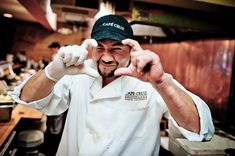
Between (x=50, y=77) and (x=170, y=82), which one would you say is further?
(x=50, y=77)

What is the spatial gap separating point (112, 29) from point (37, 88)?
0.67 m

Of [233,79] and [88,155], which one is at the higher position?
[233,79]

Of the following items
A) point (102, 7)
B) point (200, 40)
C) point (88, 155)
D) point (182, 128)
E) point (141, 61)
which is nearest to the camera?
point (141, 61)

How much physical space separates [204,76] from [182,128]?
204 centimetres

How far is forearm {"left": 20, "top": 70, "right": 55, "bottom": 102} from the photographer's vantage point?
1.55 meters

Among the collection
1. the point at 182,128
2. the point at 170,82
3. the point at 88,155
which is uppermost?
the point at 170,82

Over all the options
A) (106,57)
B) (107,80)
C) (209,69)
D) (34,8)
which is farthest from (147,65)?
(34,8)

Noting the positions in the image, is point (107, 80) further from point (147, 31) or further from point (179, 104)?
point (147, 31)

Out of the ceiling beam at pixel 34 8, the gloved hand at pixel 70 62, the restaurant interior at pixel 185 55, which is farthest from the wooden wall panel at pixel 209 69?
the ceiling beam at pixel 34 8

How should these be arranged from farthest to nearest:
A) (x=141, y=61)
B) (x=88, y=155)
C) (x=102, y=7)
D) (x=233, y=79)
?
1. (x=102, y=7)
2. (x=233, y=79)
3. (x=88, y=155)
4. (x=141, y=61)

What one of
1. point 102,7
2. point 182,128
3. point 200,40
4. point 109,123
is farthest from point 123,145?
point 200,40

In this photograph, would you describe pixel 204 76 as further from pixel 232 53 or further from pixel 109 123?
pixel 109 123

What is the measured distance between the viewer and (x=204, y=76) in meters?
3.33

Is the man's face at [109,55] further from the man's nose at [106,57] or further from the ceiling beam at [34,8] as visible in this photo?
the ceiling beam at [34,8]
